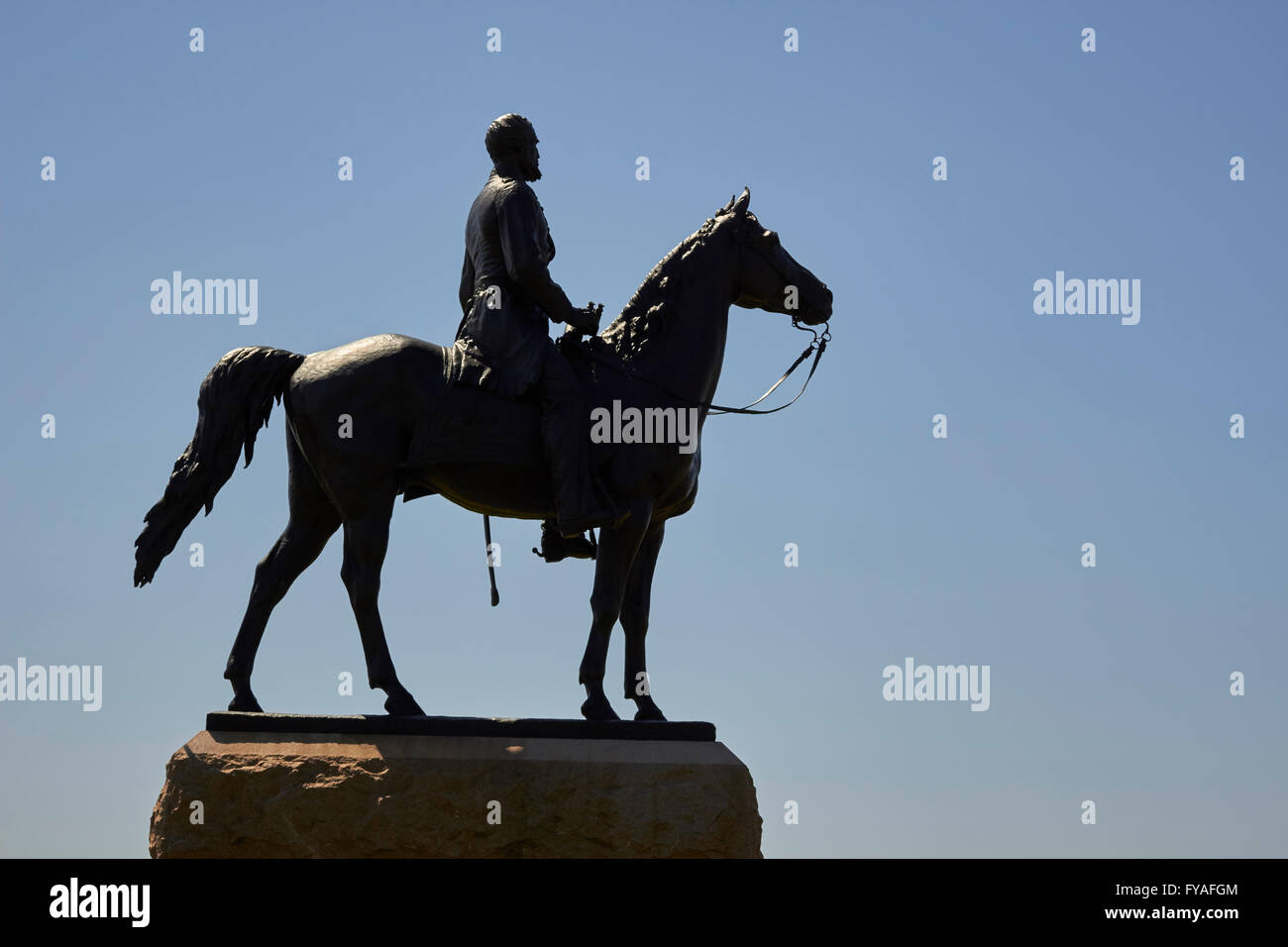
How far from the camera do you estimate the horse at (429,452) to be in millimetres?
11281

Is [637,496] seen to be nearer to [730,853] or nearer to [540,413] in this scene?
[540,413]

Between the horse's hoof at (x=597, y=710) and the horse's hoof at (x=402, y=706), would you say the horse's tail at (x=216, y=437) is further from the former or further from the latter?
the horse's hoof at (x=597, y=710)

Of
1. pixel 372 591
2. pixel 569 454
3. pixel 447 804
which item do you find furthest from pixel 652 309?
pixel 447 804

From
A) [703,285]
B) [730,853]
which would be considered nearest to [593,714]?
[730,853]

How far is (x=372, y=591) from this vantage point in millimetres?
11234

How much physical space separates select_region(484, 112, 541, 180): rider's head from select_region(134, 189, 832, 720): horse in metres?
1.13

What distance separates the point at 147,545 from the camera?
37.4 ft

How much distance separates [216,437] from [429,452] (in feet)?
4.62

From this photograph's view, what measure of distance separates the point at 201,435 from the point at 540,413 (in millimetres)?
2198

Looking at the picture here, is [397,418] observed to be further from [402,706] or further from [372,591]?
[402,706]

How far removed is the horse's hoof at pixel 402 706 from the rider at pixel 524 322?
1416 mm

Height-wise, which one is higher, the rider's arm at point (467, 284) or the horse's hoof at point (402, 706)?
the rider's arm at point (467, 284)

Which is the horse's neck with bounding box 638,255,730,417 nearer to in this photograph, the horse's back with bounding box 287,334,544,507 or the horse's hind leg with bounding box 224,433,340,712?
the horse's back with bounding box 287,334,544,507

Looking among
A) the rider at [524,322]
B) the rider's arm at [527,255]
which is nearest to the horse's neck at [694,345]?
the rider at [524,322]
